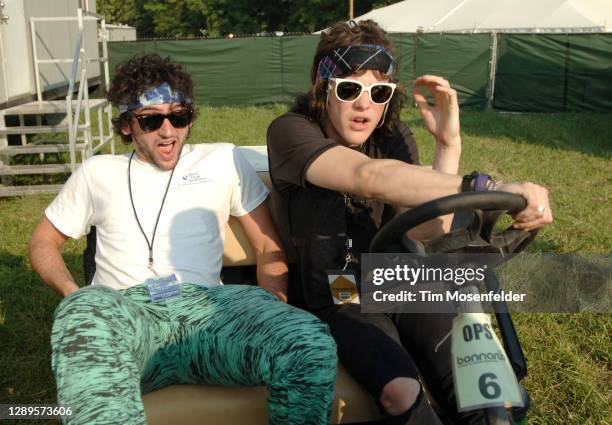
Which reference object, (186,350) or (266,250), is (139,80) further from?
(186,350)

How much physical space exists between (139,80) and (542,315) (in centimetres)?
285

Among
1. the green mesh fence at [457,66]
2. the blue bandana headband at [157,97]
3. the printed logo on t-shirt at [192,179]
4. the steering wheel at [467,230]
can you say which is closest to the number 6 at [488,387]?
the steering wheel at [467,230]

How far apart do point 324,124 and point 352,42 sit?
33 cm

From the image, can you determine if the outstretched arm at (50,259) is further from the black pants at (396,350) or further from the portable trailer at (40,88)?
the portable trailer at (40,88)

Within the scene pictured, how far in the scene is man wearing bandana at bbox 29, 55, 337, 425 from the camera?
202 cm

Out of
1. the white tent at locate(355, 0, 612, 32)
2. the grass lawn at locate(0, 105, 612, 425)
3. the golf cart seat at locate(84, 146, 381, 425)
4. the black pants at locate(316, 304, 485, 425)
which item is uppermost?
the white tent at locate(355, 0, 612, 32)

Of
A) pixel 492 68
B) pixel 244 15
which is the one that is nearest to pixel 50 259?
pixel 492 68

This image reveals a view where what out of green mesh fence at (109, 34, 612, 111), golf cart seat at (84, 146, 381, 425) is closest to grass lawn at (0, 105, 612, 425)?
golf cart seat at (84, 146, 381, 425)

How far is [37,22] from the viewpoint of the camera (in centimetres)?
959

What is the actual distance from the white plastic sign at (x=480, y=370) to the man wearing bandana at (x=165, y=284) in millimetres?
525

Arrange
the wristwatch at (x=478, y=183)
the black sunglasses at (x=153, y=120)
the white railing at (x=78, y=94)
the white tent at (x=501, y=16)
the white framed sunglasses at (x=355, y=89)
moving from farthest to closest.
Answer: the white tent at (x=501, y=16), the white railing at (x=78, y=94), the black sunglasses at (x=153, y=120), the white framed sunglasses at (x=355, y=89), the wristwatch at (x=478, y=183)

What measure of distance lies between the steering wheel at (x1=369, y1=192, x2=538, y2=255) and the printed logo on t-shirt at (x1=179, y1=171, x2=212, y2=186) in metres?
1.17

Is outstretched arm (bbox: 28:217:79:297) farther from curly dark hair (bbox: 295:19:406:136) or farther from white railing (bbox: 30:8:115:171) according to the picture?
white railing (bbox: 30:8:115:171)

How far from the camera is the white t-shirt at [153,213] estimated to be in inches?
108
